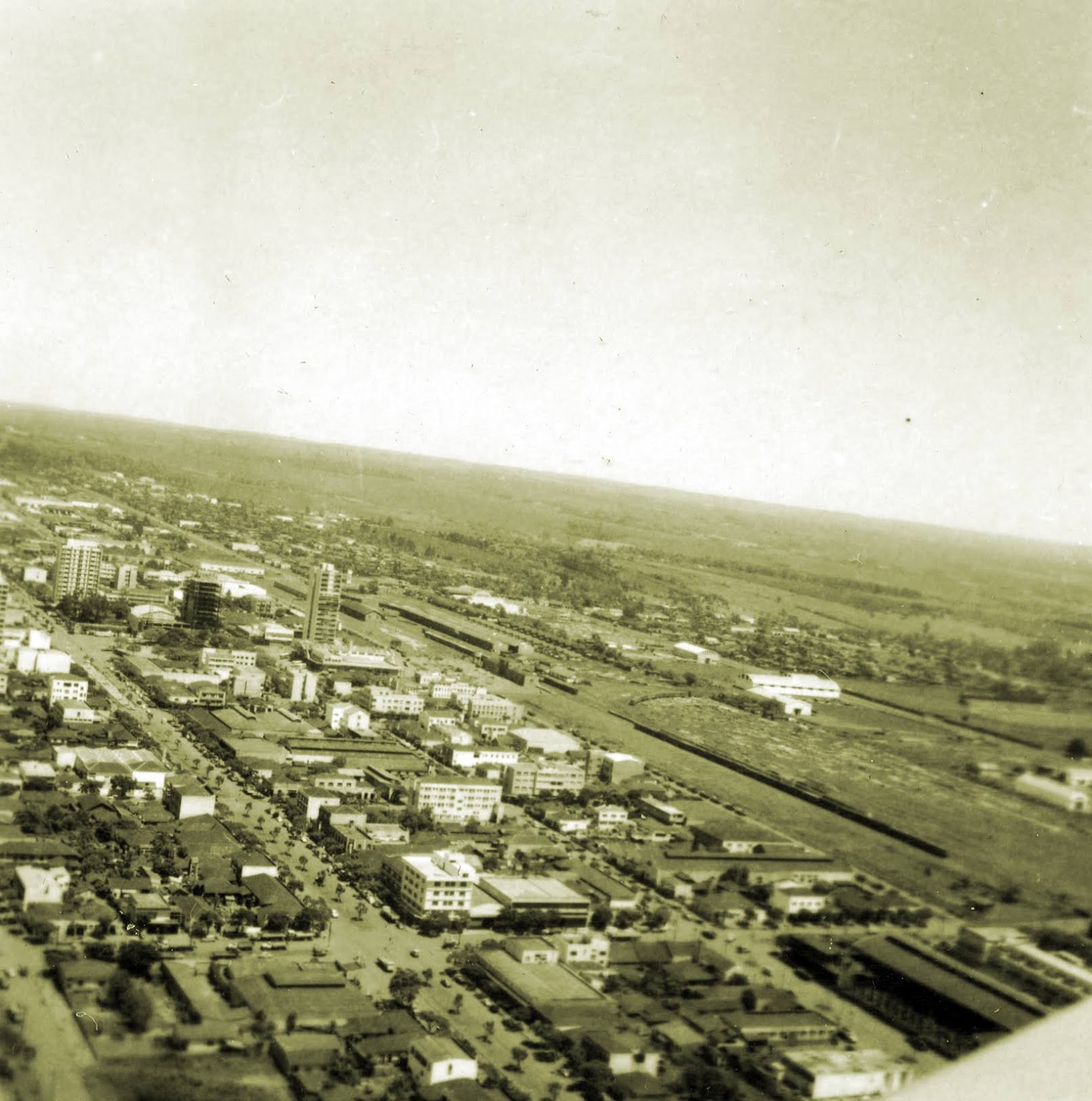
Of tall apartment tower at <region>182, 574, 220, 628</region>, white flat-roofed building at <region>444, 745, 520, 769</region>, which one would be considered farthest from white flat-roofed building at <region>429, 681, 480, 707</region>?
tall apartment tower at <region>182, 574, 220, 628</region>

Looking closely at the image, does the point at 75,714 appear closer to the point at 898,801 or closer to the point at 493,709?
the point at 493,709

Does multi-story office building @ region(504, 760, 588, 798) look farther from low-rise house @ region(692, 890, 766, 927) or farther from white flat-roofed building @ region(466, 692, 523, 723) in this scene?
low-rise house @ region(692, 890, 766, 927)

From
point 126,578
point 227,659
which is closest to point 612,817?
point 227,659

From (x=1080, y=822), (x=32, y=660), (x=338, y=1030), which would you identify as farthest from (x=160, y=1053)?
(x=32, y=660)

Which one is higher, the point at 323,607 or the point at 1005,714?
the point at 1005,714

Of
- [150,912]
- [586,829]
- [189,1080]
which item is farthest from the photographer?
[586,829]

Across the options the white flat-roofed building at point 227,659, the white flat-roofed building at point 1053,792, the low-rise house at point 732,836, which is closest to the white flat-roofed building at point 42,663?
the white flat-roofed building at point 227,659

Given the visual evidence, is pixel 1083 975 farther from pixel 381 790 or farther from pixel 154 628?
pixel 154 628

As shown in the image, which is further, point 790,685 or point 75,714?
point 75,714
